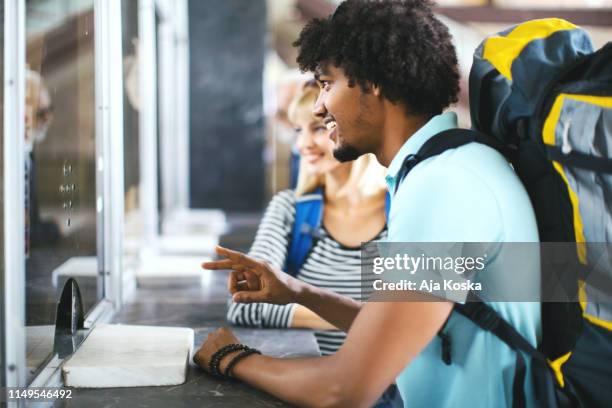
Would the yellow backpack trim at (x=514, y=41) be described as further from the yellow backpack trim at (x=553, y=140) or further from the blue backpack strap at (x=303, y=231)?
the blue backpack strap at (x=303, y=231)

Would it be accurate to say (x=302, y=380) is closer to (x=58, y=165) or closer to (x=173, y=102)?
(x=58, y=165)

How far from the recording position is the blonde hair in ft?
8.05

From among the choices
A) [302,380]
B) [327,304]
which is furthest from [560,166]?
[327,304]

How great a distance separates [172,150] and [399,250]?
4621 mm

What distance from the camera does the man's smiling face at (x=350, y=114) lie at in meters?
1.42

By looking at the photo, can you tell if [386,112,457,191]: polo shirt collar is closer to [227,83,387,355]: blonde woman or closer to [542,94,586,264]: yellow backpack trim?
[542,94,586,264]: yellow backpack trim

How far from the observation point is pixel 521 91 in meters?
1.17

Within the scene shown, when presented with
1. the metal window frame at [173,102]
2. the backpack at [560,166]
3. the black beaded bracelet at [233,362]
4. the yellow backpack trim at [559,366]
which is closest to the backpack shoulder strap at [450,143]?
the backpack at [560,166]

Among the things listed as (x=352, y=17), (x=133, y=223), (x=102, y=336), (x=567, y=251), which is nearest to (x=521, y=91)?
(x=567, y=251)

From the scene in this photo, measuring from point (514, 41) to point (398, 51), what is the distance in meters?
0.22

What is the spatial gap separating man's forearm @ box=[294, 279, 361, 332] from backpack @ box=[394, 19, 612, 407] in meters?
0.48

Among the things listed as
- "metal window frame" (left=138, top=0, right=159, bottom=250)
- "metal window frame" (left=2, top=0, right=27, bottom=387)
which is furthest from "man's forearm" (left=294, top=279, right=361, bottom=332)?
"metal window frame" (left=138, top=0, right=159, bottom=250)

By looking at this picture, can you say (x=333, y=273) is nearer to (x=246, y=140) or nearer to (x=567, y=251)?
(x=567, y=251)

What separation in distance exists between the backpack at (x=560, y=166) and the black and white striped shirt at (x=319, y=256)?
41.6 inches
